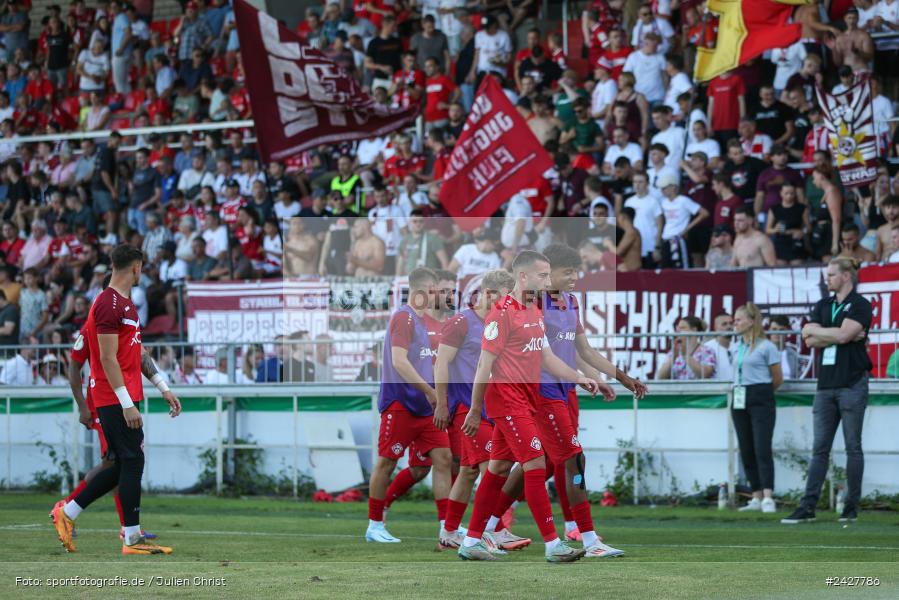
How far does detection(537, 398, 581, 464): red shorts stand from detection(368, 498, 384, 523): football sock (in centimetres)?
230

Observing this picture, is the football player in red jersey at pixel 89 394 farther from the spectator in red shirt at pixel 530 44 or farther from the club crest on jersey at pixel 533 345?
the spectator in red shirt at pixel 530 44

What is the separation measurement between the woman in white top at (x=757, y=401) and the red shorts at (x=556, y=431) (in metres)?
5.15

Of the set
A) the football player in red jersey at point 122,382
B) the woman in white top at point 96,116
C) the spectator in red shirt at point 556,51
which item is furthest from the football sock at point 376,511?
the woman in white top at point 96,116

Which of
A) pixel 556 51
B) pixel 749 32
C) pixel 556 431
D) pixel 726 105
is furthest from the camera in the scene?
pixel 556 51

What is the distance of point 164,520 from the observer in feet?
49.7

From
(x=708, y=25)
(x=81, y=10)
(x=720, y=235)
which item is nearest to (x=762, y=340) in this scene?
(x=720, y=235)

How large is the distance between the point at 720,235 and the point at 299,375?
5.54 metres

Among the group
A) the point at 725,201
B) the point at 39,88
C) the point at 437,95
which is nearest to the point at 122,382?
the point at 725,201

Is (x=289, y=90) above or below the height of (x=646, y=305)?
above

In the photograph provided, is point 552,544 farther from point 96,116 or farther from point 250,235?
point 96,116

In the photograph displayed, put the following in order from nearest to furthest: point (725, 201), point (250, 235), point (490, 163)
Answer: point (725, 201), point (490, 163), point (250, 235)

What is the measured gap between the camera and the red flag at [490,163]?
19.0 metres

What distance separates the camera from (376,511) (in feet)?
40.3

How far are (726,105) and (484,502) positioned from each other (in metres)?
11.2
